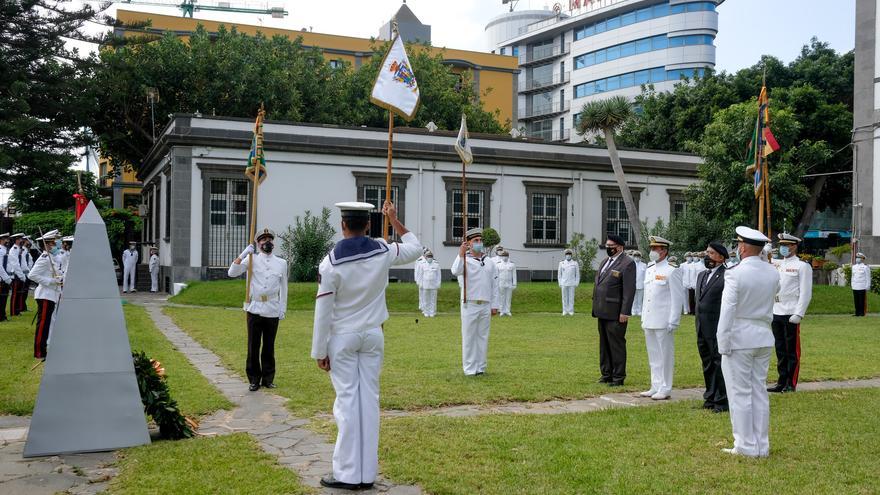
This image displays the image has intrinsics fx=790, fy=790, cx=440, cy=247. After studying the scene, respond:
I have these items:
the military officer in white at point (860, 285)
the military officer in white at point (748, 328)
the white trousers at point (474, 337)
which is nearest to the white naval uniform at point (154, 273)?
the white trousers at point (474, 337)

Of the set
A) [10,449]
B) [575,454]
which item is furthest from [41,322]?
[575,454]

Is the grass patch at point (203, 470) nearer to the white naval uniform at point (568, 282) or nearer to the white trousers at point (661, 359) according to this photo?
the white trousers at point (661, 359)

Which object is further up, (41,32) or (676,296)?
(41,32)

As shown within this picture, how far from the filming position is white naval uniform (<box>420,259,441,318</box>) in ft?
74.1

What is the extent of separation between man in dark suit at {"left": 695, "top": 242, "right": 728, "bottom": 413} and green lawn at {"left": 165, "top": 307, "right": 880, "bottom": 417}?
57.8 inches

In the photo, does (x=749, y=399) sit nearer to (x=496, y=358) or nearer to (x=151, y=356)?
(x=496, y=358)

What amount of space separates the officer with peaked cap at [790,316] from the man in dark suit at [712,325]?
1.64 meters

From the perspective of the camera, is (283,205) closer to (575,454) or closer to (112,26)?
(112,26)

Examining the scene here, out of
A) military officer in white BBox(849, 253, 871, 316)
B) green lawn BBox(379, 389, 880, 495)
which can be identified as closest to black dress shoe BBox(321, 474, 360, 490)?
green lawn BBox(379, 389, 880, 495)

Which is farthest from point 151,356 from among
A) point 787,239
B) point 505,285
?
point 505,285

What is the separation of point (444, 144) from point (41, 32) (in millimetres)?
18878

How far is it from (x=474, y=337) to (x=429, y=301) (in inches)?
467

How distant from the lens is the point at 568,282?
948 inches

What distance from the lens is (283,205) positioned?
28.5 m
